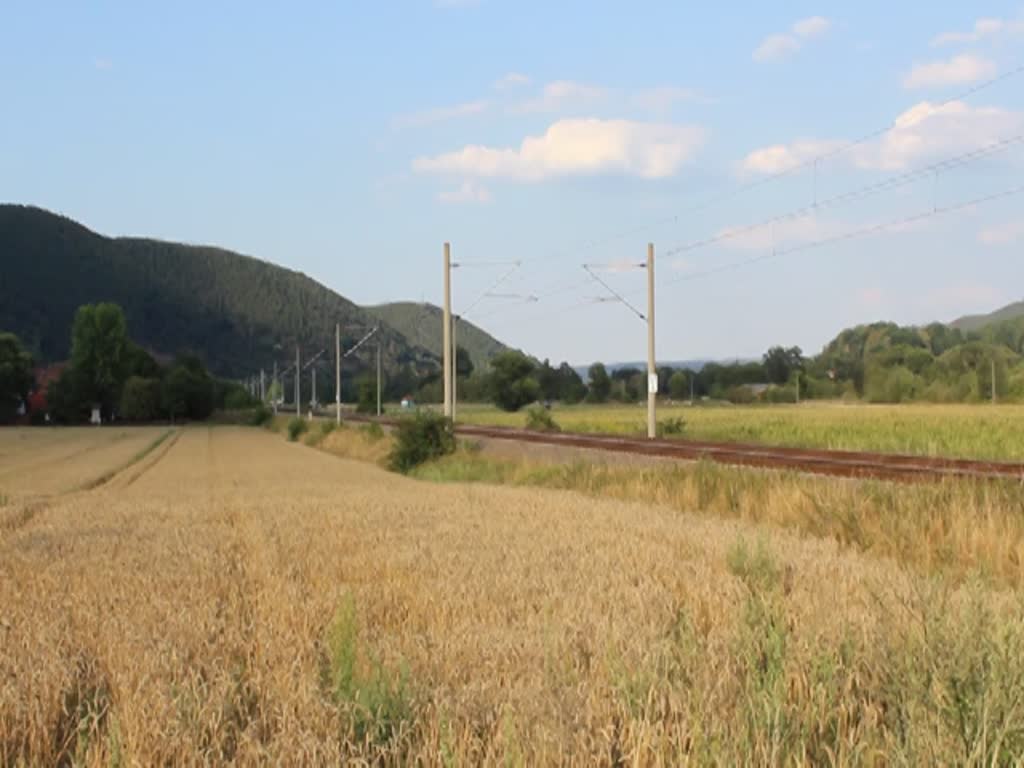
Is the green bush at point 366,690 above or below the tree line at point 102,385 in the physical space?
below

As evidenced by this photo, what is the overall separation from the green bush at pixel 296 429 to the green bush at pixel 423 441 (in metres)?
40.1

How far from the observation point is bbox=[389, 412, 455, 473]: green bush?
4488 centimetres

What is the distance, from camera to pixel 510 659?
6605 millimetres

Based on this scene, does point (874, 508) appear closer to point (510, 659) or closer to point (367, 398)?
point (510, 659)

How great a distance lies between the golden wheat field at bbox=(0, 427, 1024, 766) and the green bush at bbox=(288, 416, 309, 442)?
7371 centimetres

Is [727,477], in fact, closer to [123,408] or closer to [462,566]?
[462,566]

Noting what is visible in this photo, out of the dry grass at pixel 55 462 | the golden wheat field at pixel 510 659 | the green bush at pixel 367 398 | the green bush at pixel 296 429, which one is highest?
the green bush at pixel 367 398

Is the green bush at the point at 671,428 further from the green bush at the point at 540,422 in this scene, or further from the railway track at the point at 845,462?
the railway track at the point at 845,462

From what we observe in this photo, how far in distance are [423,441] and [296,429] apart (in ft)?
146

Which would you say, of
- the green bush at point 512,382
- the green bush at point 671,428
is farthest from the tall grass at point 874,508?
the green bush at point 512,382

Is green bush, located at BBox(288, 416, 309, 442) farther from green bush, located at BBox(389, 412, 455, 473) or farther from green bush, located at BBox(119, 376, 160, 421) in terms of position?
green bush, located at BBox(119, 376, 160, 421)

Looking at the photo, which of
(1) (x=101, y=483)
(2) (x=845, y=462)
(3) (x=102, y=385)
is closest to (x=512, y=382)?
(3) (x=102, y=385)

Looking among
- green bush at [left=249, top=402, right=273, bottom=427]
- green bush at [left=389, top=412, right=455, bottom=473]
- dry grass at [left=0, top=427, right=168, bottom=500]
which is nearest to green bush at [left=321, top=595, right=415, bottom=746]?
dry grass at [left=0, top=427, right=168, bottom=500]

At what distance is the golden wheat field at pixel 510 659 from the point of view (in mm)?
4840
